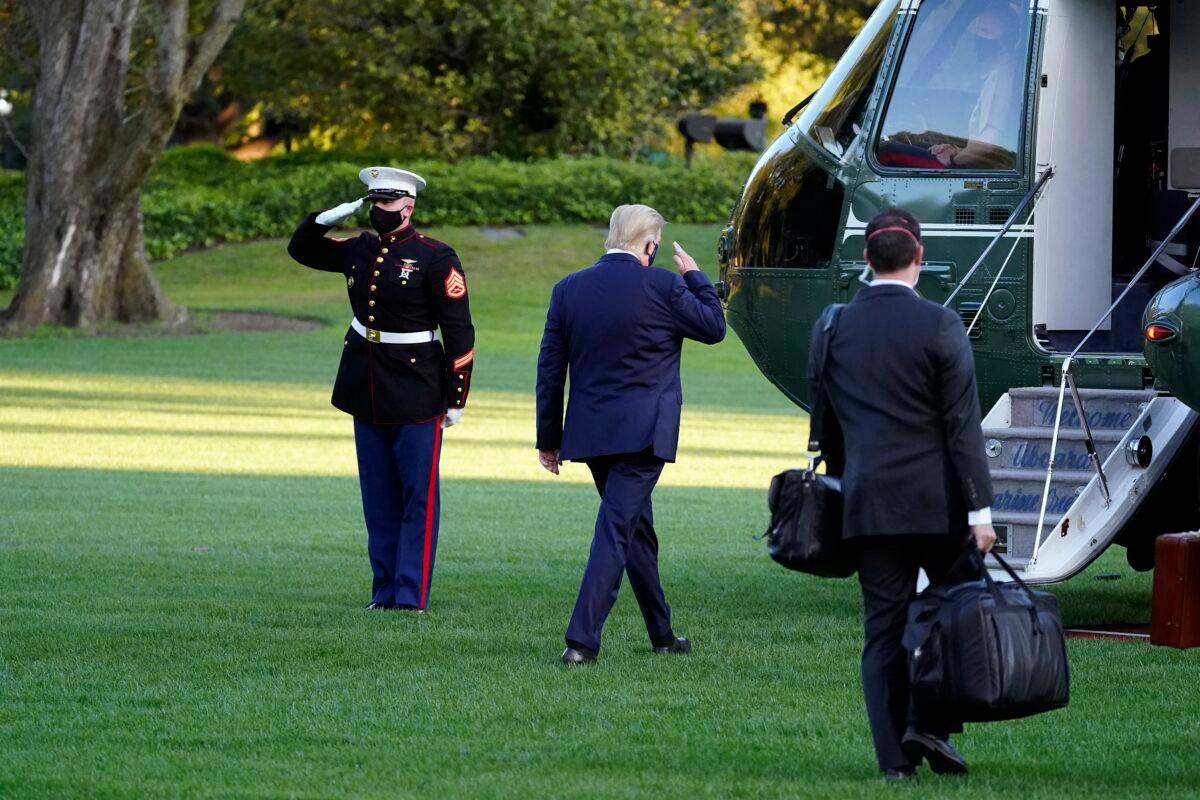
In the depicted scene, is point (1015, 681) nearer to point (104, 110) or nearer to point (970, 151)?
point (970, 151)

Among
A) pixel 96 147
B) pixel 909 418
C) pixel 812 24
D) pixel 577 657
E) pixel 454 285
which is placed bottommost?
pixel 812 24

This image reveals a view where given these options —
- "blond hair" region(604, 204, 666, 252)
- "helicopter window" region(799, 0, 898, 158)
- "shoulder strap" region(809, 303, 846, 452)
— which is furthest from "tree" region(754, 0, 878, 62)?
"shoulder strap" region(809, 303, 846, 452)

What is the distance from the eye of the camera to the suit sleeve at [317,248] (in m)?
9.02

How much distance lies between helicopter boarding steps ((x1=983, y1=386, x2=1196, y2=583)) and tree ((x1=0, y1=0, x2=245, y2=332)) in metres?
19.5

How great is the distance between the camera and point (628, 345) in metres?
7.54

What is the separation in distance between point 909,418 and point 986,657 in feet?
2.25

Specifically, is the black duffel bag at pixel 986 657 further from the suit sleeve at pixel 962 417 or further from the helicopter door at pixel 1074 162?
the helicopter door at pixel 1074 162

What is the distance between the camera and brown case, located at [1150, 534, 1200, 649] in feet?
23.1

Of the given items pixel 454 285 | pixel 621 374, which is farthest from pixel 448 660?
pixel 454 285

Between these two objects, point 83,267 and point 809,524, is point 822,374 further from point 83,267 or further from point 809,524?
point 83,267

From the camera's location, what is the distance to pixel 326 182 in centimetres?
3741

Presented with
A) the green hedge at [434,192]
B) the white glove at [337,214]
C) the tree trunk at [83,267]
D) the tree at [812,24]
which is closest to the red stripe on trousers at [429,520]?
the white glove at [337,214]

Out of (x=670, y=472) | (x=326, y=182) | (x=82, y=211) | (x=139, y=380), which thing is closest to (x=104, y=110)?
(x=82, y=211)

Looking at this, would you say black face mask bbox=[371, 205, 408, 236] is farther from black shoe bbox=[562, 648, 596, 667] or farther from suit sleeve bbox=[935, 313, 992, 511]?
suit sleeve bbox=[935, 313, 992, 511]
